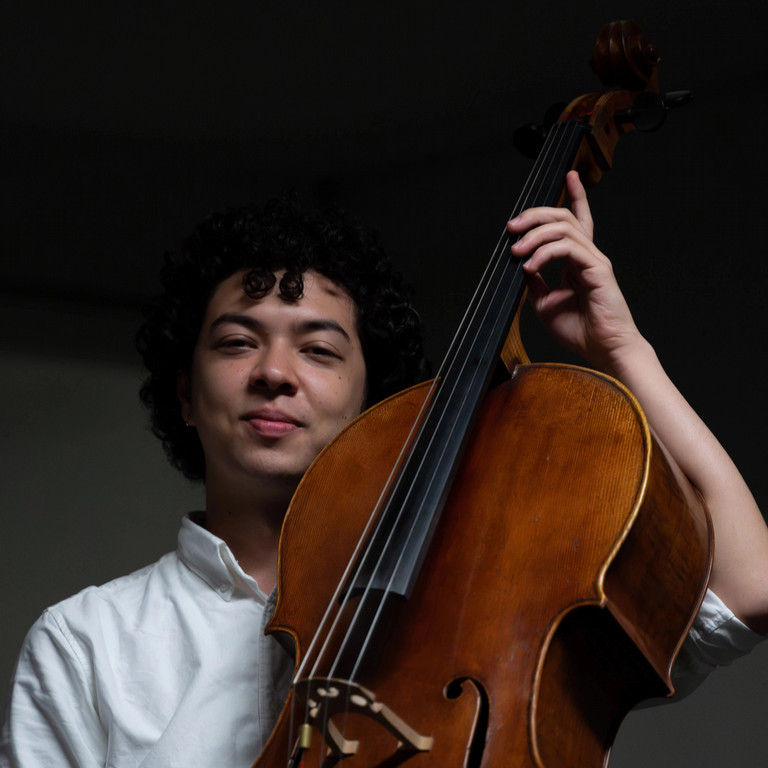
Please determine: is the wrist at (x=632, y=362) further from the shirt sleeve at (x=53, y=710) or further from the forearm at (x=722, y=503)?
the shirt sleeve at (x=53, y=710)

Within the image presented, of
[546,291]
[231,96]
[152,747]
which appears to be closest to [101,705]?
[152,747]

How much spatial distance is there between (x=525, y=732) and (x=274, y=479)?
2.15 feet

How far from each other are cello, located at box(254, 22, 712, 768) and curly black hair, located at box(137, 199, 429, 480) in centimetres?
48

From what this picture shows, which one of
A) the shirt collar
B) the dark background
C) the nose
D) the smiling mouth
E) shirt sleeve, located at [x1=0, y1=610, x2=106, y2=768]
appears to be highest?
the dark background

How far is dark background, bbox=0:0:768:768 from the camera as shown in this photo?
2.52m

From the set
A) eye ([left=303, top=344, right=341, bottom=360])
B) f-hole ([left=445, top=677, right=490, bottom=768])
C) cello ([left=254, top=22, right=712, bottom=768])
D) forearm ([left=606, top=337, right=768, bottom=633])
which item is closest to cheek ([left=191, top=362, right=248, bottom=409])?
eye ([left=303, top=344, right=341, bottom=360])

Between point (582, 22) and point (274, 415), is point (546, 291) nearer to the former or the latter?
point (274, 415)

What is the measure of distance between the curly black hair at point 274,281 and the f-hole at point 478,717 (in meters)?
0.82

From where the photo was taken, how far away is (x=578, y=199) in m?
1.38

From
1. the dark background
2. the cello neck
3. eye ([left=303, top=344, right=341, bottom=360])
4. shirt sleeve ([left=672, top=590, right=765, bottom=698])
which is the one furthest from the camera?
the dark background

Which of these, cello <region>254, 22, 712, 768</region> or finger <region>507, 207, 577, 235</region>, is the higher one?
finger <region>507, 207, 577, 235</region>

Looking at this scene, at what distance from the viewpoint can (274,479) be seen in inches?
54.3

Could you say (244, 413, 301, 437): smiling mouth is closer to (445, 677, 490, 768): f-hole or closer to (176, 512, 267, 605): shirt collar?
(176, 512, 267, 605): shirt collar

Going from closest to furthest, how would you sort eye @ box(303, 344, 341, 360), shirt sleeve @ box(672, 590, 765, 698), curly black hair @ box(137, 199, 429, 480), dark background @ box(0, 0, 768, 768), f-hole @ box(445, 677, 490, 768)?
1. f-hole @ box(445, 677, 490, 768)
2. shirt sleeve @ box(672, 590, 765, 698)
3. eye @ box(303, 344, 341, 360)
4. curly black hair @ box(137, 199, 429, 480)
5. dark background @ box(0, 0, 768, 768)
